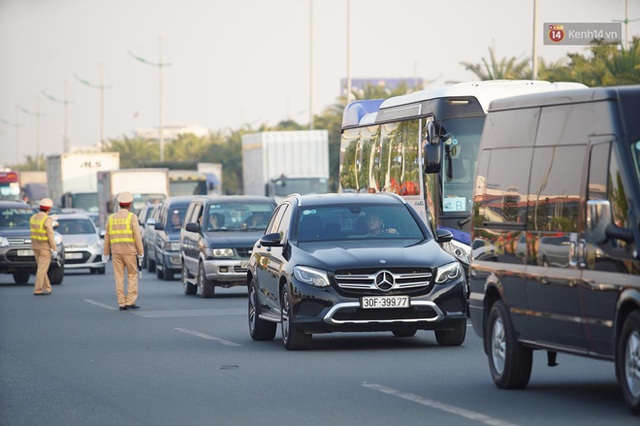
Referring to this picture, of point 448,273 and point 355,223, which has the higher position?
point 355,223

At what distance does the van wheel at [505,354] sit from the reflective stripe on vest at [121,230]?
41.3ft

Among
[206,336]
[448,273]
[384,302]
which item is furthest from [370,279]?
[206,336]

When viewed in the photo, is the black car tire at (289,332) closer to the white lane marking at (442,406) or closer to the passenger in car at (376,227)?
the passenger in car at (376,227)

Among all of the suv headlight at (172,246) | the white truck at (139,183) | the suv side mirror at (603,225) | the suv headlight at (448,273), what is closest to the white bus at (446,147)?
the suv headlight at (448,273)

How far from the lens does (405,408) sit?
1172 cm

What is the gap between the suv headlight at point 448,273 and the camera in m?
16.9

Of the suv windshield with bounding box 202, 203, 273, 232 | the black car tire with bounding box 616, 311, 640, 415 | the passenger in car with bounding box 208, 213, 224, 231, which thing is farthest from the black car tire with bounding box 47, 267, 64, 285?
the black car tire with bounding box 616, 311, 640, 415

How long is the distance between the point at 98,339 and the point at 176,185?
4299 cm

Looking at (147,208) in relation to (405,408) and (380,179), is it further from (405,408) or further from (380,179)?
(405,408)

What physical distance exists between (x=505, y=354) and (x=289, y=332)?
4.43m

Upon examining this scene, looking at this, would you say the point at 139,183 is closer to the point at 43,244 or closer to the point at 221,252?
the point at 43,244

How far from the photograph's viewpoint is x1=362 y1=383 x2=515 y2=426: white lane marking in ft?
35.3

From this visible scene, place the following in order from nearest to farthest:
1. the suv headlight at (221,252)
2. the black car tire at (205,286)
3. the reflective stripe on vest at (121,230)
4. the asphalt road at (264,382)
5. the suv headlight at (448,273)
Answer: the asphalt road at (264,382), the suv headlight at (448,273), the reflective stripe on vest at (121,230), the suv headlight at (221,252), the black car tire at (205,286)

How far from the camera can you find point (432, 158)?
23547 millimetres
